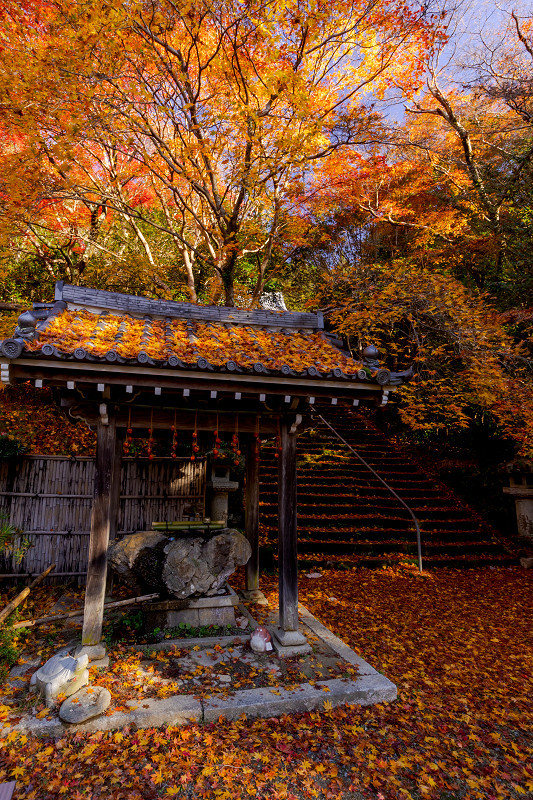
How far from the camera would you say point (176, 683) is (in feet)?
14.8

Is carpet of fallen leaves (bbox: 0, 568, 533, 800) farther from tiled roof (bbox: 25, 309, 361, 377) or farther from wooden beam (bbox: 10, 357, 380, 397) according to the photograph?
tiled roof (bbox: 25, 309, 361, 377)

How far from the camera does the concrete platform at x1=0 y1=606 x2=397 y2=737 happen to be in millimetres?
3826

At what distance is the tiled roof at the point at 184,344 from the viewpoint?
15.0 ft

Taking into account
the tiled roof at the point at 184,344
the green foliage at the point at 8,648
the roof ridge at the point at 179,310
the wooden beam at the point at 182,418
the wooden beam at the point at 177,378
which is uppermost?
the roof ridge at the point at 179,310

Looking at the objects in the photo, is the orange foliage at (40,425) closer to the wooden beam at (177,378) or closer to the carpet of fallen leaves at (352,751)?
the wooden beam at (177,378)

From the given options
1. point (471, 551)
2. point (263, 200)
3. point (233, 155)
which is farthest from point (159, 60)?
point (471, 551)

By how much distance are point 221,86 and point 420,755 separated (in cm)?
1409

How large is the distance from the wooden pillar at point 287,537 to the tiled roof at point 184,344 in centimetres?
108

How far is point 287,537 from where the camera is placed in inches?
223

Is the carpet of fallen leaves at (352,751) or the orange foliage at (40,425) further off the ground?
the orange foliage at (40,425)

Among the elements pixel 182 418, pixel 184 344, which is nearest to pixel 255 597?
pixel 182 418

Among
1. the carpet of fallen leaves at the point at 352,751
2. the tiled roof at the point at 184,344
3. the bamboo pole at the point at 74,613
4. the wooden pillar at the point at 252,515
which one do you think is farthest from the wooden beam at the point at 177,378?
the carpet of fallen leaves at the point at 352,751

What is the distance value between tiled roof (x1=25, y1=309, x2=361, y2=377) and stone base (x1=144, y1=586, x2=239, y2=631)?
11.3 ft

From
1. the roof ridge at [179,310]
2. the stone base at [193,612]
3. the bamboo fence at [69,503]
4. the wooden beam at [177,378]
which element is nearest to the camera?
the wooden beam at [177,378]
